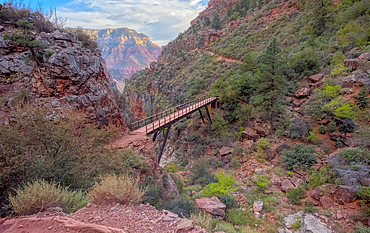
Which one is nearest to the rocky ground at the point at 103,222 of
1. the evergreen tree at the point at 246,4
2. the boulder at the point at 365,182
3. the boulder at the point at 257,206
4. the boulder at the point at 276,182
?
the boulder at the point at 257,206

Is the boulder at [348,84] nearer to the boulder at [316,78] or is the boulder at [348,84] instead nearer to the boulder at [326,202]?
the boulder at [316,78]

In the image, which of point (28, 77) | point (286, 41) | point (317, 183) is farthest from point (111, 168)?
point (286, 41)

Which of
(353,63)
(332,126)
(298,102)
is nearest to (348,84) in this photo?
(353,63)

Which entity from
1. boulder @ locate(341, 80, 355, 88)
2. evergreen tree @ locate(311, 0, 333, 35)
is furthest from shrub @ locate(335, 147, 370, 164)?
evergreen tree @ locate(311, 0, 333, 35)

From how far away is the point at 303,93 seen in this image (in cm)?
1445

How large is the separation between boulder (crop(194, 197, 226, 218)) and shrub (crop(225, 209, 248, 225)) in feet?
1.33

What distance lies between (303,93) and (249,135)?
6378mm

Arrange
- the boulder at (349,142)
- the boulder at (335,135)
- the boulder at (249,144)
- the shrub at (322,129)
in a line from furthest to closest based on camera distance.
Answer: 1. the boulder at (249,144)
2. the shrub at (322,129)
3. the boulder at (335,135)
4. the boulder at (349,142)

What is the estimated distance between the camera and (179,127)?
90.3 feet

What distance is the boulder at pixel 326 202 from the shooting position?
293 inches

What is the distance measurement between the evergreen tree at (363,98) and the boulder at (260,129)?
693 centimetres

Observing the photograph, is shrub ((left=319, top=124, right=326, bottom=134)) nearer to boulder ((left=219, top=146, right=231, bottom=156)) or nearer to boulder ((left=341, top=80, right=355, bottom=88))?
boulder ((left=341, top=80, right=355, bottom=88))

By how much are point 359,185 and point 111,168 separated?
37.4 ft

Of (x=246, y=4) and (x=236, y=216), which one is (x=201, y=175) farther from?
(x=246, y=4)
